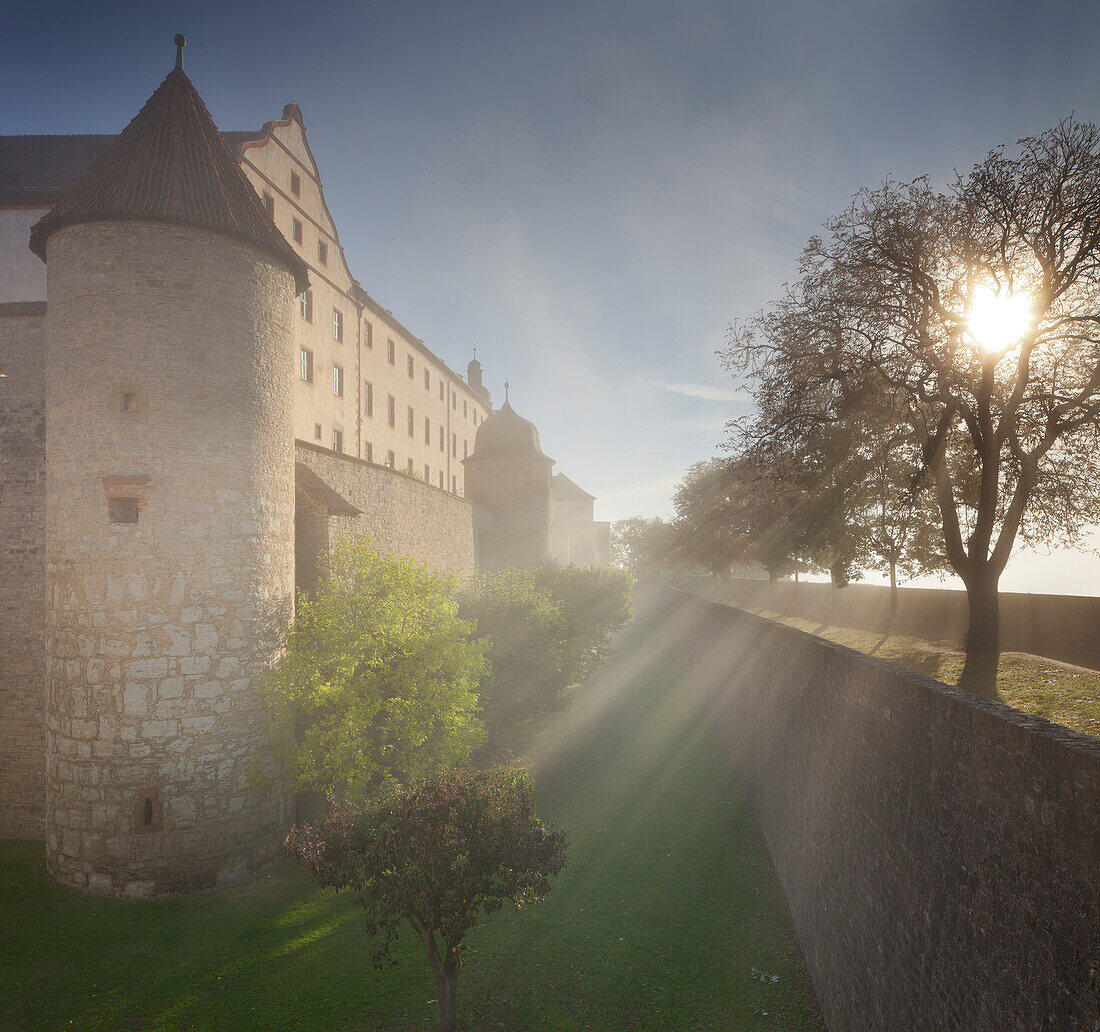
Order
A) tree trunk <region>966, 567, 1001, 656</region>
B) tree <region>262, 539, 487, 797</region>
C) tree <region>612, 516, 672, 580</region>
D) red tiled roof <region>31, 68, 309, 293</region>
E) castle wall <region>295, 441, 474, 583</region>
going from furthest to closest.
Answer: tree <region>612, 516, 672, 580</region> → castle wall <region>295, 441, 474, 583</region> → tree <region>262, 539, 487, 797</region> → red tiled roof <region>31, 68, 309, 293</region> → tree trunk <region>966, 567, 1001, 656</region>

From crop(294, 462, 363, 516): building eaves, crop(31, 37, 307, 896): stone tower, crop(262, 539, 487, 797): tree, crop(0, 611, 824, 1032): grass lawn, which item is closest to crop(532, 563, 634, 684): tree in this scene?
crop(262, 539, 487, 797): tree

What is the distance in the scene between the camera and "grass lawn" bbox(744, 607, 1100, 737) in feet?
23.4

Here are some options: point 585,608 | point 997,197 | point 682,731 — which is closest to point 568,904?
point 682,731

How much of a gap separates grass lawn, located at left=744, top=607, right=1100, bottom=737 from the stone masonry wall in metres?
0.79

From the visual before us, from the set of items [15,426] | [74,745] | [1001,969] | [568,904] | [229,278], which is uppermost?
[229,278]

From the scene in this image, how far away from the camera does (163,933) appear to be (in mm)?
11344

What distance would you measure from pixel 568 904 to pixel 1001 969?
9.90m

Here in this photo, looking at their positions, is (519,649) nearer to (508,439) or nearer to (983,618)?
(983,618)

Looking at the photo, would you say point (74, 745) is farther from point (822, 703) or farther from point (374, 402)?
point (374, 402)

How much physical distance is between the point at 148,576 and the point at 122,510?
1355 millimetres

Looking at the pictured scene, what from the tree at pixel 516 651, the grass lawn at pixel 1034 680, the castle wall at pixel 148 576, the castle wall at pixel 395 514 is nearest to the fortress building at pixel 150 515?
the castle wall at pixel 148 576

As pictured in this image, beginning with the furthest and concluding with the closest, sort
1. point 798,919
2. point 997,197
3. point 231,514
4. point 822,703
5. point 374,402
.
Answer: point 374,402 → point 231,514 → point 997,197 → point 798,919 → point 822,703

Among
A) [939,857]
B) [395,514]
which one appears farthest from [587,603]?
[939,857]

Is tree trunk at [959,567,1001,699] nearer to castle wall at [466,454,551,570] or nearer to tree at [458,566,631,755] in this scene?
tree at [458,566,631,755]
